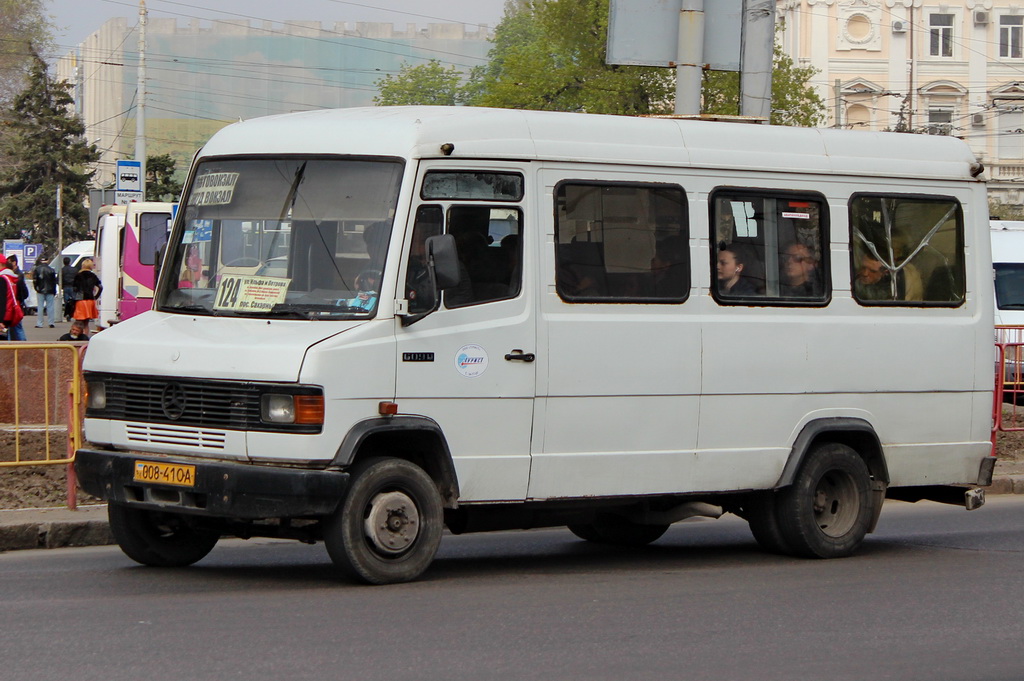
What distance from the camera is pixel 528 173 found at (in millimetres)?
8797

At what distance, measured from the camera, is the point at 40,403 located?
1109 centimetres

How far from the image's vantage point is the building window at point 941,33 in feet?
223

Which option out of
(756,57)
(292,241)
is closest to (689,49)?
(756,57)

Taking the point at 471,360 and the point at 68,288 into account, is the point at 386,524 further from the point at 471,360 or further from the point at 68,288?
the point at 68,288

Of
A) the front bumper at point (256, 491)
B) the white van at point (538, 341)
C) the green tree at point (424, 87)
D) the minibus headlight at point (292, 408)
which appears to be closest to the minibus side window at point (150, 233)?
the white van at point (538, 341)

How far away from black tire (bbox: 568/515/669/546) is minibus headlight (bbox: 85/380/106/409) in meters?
3.53

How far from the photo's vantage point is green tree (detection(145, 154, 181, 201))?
179 feet

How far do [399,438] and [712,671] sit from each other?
8.58 feet

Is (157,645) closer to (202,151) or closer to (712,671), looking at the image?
(712,671)

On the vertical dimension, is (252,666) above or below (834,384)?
below

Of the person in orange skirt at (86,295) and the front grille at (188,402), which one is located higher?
the person in orange skirt at (86,295)

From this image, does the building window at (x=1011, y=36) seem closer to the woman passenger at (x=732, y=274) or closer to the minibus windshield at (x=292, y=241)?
the woman passenger at (x=732, y=274)

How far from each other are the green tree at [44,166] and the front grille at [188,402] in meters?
59.4

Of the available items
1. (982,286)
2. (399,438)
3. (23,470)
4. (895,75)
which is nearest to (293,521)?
(399,438)
